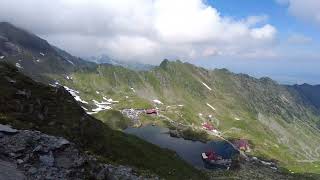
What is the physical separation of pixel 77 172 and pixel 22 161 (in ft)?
17.9

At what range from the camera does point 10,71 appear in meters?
116

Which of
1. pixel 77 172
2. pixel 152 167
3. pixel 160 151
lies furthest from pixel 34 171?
pixel 160 151

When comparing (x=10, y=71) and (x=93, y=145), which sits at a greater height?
(x=10, y=71)

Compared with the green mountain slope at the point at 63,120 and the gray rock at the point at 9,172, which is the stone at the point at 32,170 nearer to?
the gray rock at the point at 9,172

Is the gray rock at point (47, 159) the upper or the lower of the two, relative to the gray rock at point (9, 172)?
upper

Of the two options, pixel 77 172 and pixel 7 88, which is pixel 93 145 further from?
pixel 77 172

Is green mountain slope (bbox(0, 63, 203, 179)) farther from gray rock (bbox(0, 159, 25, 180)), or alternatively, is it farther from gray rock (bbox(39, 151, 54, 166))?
gray rock (bbox(0, 159, 25, 180))

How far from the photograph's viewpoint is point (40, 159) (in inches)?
1698

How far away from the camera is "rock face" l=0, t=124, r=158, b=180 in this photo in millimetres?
40188

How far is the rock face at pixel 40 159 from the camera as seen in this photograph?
40188 millimetres

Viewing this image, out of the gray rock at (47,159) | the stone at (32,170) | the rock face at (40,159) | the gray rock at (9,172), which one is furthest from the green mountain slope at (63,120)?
the gray rock at (9,172)

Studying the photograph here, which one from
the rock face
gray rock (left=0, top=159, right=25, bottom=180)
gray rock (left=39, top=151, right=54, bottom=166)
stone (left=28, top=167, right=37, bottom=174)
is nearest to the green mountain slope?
Answer: the rock face

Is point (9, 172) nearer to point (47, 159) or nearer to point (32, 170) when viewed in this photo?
point (32, 170)

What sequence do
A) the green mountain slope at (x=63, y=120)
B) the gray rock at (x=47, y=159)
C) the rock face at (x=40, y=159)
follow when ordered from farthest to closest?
the green mountain slope at (x=63, y=120) → the gray rock at (x=47, y=159) → the rock face at (x=40, y=159)
